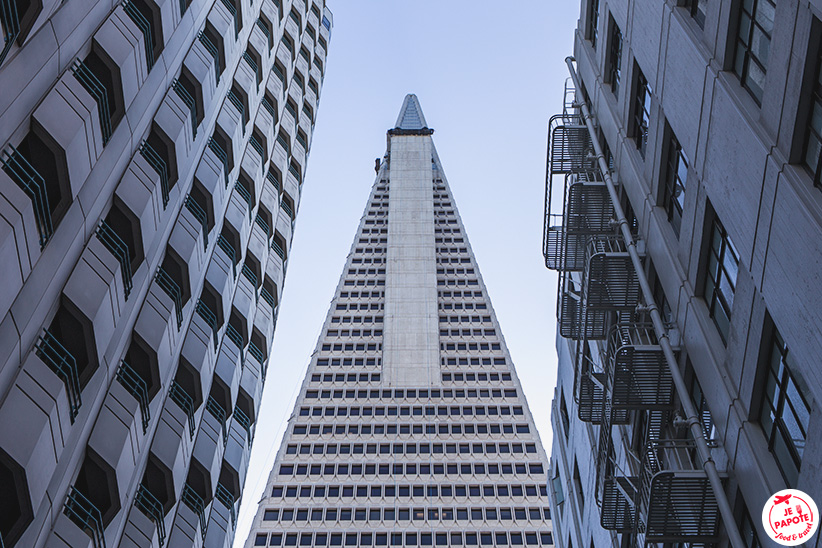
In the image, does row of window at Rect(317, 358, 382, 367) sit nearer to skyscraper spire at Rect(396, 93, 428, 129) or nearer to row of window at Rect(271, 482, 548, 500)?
row of window at Rect(271, 482, 548, 500)

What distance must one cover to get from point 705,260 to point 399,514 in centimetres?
6691

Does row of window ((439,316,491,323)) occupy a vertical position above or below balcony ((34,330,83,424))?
above

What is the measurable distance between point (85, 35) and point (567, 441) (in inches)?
973

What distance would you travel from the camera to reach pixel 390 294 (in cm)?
11000

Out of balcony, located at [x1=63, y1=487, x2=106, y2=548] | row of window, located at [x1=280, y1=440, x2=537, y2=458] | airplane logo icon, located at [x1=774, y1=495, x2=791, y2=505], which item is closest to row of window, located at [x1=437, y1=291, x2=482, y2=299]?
row of window, located at [x1=280, y1=440, x2=537, y2=458]

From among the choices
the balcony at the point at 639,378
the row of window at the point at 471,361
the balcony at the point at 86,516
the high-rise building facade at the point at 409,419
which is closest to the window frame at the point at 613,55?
the balcony at the point at 639,378

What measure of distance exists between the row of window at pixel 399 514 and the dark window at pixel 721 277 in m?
65.0

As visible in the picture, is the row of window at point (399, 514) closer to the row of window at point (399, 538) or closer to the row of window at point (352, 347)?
the row of window at point (399, 538)

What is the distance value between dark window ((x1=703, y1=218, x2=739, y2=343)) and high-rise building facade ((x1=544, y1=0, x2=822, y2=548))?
47mm

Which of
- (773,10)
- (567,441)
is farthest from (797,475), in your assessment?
(567,441)

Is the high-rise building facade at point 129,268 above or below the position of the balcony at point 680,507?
above

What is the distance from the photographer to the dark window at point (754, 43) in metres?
13.0

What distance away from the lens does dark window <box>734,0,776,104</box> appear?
12969mm

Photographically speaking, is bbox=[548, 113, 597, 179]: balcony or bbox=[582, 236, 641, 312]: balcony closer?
bbox=[582, 236, 641, 312]: balcony
